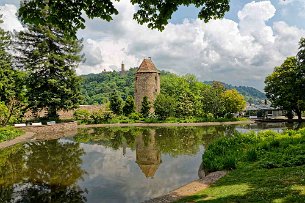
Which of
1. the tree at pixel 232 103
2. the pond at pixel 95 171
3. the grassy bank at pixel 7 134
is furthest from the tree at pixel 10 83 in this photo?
the tree at pixel 232 103

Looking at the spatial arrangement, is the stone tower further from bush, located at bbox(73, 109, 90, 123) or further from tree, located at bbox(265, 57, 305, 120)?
tree, located at bbox(265, 57, 305, 120)

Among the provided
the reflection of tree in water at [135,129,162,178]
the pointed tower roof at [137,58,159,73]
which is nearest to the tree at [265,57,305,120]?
the pointed tower roof at [137,58,159,73]

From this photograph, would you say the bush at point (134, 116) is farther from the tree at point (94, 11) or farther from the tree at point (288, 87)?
the tree at point (94, 11)

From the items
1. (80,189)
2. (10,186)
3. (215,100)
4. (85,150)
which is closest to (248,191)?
(80,189)

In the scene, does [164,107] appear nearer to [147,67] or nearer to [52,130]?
[147,67]

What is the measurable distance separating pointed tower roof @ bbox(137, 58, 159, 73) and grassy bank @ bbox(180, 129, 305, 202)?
3917cm

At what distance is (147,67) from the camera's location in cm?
5566

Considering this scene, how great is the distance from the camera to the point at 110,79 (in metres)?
153

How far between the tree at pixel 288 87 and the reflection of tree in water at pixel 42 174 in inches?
1210

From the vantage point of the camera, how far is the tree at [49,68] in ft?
123

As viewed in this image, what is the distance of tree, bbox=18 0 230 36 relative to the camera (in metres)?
6.25

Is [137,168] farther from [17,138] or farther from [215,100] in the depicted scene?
[215,100]

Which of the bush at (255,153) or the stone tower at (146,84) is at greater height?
the stone tower at (146,84)

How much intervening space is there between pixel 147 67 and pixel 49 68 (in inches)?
832
